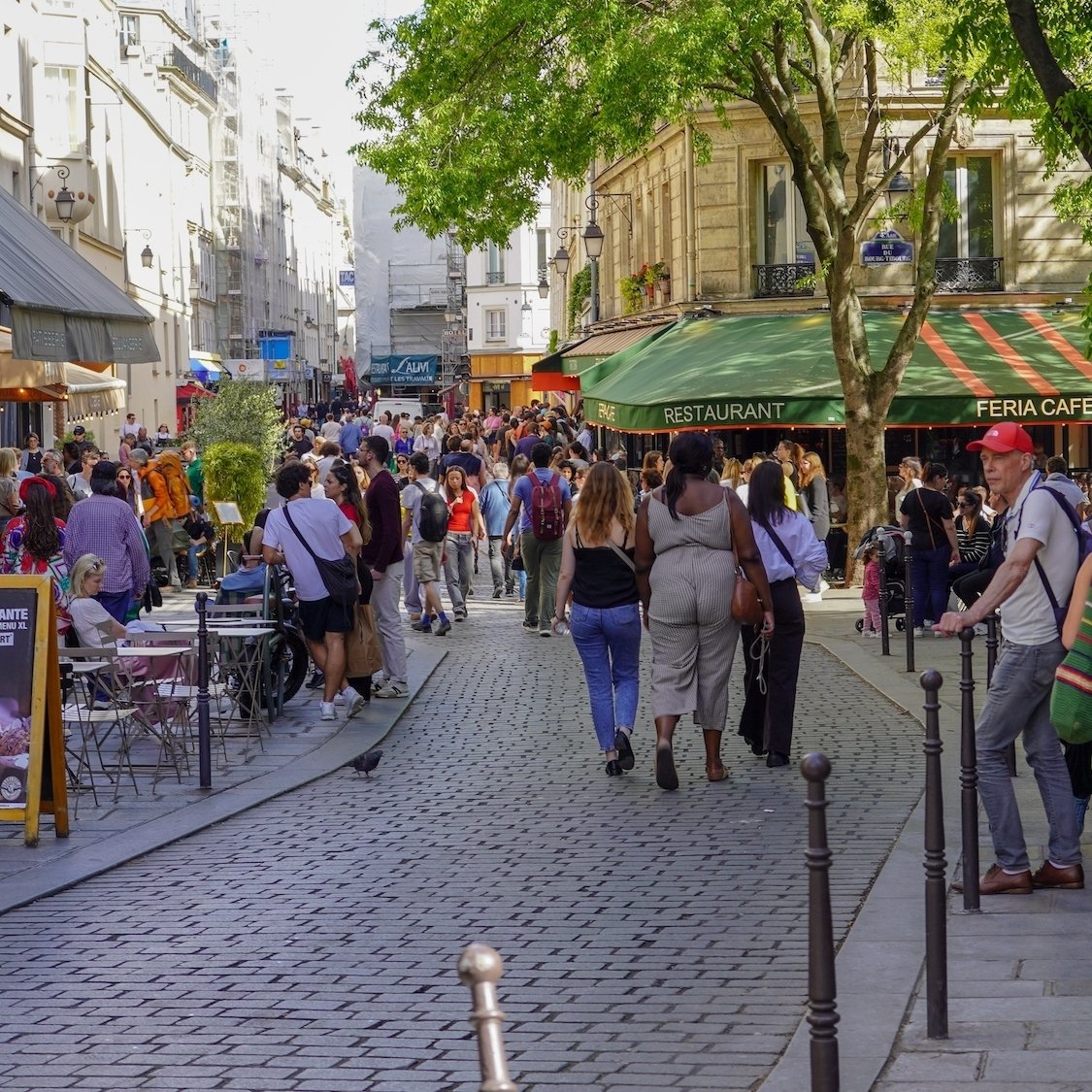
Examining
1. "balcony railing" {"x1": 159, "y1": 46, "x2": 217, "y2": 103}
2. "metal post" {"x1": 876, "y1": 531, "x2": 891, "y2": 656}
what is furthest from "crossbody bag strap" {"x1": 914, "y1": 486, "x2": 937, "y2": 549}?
"balcony railing" {"x1": 159, "y1": 46, "x2": 217, "y2": 103}

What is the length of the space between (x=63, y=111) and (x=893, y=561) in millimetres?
27574

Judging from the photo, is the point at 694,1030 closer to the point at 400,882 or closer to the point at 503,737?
the point at 400,882

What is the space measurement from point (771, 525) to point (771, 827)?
8.29 feet

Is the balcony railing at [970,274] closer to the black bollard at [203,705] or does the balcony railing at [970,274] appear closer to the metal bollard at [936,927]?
the black bollard at [203,705]

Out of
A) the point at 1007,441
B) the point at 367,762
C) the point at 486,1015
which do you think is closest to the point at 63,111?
the point at 367,762

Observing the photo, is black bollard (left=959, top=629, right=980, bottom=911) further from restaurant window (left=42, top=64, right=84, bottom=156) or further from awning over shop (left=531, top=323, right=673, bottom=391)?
restaurant window (left=42, top=64, right=84, bottom=156)

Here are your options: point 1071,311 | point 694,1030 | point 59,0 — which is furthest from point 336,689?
point 59,0

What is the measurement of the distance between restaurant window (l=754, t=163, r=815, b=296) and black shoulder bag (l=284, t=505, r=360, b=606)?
16025 mm

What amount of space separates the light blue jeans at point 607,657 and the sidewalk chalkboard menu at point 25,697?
3041 millimetres

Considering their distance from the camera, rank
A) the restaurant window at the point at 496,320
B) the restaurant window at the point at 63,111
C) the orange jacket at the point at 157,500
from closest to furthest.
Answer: the orange jacket at the point at 157,500 → the restaurant window at the point at 63,111 → the restaurant window at the point at 496,320

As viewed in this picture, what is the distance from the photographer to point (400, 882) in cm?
811

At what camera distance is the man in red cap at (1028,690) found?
723cm

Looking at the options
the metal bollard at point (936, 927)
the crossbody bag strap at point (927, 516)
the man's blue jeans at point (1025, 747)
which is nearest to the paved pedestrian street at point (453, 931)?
the metal bollard at point (936, 927)

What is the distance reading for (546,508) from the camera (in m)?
18.5
